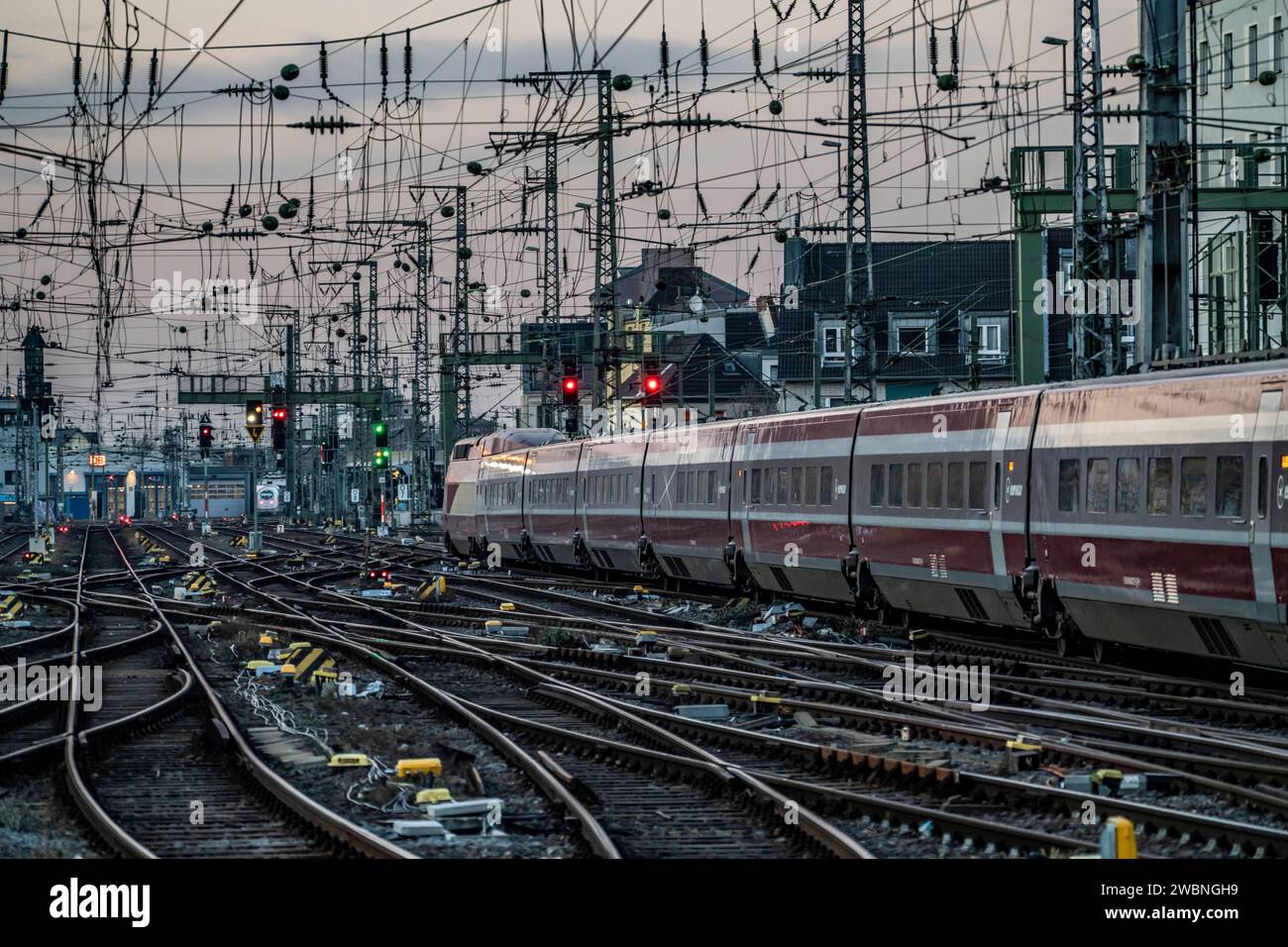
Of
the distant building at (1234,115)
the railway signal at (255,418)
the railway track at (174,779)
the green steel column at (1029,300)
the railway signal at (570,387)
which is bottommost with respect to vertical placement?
the railway track at (174,779)

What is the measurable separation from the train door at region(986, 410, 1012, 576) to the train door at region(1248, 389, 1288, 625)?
5350 mm

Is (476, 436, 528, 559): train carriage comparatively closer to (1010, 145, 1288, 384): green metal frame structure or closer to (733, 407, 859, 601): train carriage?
(1010, 145, 1288, 384): green metal frame structure

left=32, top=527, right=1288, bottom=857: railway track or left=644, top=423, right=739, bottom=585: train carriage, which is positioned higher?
left=644, top=423, right=739, bottom=585: train carriage

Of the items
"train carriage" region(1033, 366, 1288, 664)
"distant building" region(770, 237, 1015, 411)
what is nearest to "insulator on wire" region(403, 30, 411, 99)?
"train carriage" region(1033, 366, 1288, 664)

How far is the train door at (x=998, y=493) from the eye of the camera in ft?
72.9

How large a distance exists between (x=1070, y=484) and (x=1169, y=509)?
212cm

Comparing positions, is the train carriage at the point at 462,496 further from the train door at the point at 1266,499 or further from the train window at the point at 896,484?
the train door at the point at 1266,499

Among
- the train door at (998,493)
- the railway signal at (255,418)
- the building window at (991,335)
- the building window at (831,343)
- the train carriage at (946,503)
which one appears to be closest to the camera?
the train carriage at (946,503)

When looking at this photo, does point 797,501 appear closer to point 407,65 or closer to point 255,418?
point 407,65

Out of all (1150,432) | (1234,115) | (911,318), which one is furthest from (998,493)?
(911,318)

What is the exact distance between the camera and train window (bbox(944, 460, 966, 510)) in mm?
23373

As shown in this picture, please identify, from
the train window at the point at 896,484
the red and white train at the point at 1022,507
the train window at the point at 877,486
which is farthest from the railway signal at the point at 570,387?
the train window at the point at 896,484

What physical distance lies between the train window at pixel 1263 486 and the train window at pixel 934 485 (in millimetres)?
7282
